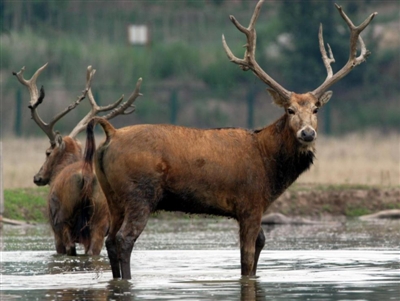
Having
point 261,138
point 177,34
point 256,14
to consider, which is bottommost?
point 261,138

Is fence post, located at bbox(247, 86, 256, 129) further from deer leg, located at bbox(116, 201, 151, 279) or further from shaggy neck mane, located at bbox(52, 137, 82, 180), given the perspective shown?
deer leg, located at bbox(116, 201, 151, 279)

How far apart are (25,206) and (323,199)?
5.47 metres

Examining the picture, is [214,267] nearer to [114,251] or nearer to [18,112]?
[114,251]

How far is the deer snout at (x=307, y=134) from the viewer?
13.3 m

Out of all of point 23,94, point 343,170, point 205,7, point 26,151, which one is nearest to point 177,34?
point 205,7

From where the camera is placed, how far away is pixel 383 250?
53.8ft

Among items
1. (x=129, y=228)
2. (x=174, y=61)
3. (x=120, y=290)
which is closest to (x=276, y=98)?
(x=129, y=228)

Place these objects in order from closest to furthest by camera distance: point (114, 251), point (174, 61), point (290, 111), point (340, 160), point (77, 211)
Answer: point (114, 251) → point (290, 111) → point (77, 211) → point (340, 160) → point (174, 61)

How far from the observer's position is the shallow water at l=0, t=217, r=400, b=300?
1179 centimetres

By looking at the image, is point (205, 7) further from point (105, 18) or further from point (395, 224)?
point (395, 224)

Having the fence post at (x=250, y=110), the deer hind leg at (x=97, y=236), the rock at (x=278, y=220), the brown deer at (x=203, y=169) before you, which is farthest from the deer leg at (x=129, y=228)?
the fence post at (x=250, y=110)

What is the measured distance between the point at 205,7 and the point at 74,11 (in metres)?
5.52

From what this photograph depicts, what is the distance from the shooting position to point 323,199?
942 inches

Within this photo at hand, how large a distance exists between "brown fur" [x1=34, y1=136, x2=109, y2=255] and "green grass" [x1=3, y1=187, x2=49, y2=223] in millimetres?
5399
